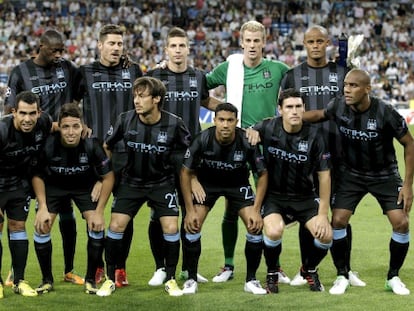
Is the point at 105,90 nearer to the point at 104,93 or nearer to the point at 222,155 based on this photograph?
the point at 104,93

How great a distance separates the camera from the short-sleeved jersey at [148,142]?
8.11 meters

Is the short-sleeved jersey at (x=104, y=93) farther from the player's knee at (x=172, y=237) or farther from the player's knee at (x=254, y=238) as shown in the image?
the player's knee at (x=254, y=238)

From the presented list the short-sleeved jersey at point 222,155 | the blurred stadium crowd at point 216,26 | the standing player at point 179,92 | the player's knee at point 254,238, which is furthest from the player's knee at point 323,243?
the blurred stadium crowd at point 216,26

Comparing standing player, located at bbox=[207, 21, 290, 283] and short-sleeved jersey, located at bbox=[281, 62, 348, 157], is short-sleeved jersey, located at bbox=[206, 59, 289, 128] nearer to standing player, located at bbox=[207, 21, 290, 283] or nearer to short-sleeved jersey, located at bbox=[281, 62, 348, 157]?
standing player, located at bbox=[207, 21, 290, 283]

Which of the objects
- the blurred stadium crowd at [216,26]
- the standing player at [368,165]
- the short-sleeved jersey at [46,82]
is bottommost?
the blurred stadium crowd at [216,26]

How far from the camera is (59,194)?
8250 mm

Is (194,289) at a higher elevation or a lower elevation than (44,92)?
lower

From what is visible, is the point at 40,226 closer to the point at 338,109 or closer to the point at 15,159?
the point at 15,159

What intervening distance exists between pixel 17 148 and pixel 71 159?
1.62 feet

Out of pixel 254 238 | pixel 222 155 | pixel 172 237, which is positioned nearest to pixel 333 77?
pixel 222 155

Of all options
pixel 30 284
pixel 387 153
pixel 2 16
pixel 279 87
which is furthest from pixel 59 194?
pixel 2 16

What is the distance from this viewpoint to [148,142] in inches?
319

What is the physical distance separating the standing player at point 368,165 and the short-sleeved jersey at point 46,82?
2.42 meters

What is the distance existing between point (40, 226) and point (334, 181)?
8.97 ft
